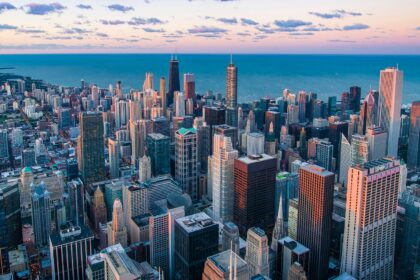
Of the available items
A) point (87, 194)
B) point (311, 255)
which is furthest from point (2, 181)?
point (311, 255)

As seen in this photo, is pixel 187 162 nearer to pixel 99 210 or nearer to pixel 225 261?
pixel 99 210

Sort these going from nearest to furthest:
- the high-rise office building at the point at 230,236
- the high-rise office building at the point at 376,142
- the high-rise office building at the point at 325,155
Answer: the high-rise office building at the point at 230,236 < the high-rise office building at the point at 376,142 < the high-rise office building at the point at 325,155

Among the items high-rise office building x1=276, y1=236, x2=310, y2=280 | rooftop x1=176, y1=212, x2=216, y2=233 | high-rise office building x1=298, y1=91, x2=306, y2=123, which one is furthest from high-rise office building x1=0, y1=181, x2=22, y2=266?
high-rise office building x1=298, y1=91, x2=306, y2=123

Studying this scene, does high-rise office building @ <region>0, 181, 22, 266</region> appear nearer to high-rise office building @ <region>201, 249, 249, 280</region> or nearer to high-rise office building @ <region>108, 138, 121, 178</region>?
high-rise office building @ <region>108, 138, 121, 178</region>

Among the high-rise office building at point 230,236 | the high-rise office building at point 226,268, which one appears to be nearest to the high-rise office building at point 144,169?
the high-rise office building at point 230,236

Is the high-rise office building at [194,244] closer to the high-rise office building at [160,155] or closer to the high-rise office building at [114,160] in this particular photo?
the high-rise office building at [160,155]

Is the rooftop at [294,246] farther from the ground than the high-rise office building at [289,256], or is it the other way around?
the rooftop at [294,246]
